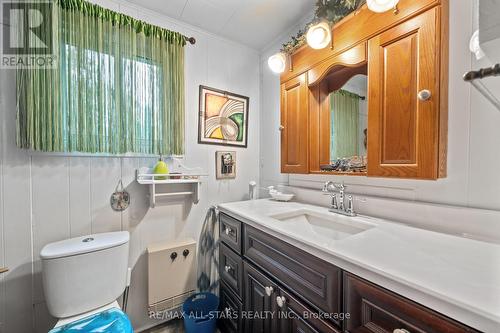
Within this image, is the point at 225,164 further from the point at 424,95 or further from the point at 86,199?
the point at 424,95

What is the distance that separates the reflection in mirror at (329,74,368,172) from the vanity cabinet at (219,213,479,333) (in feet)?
2.33

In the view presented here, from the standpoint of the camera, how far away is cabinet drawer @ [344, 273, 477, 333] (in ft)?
1.59

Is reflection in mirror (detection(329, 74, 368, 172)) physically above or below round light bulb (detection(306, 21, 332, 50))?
below

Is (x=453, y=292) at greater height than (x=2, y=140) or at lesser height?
lesser

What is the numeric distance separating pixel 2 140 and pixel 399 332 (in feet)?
6.26

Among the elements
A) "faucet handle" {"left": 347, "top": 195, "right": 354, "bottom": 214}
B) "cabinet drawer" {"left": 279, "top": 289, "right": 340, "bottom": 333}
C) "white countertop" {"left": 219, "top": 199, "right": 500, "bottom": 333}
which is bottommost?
"cabinet drawer" {"left": 279, "top": 289, "right": 340, "bottom": 333}

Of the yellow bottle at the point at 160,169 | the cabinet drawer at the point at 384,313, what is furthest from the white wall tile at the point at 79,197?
the cabinet drawer at the point at 384,313

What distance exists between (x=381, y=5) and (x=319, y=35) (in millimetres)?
345

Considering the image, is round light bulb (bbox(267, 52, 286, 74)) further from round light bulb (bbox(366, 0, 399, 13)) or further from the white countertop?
the white countertop

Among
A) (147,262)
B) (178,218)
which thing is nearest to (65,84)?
(178,218)

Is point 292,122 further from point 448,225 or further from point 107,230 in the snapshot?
point 107,230

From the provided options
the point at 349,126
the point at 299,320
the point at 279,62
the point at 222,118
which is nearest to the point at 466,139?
the point at 349,126

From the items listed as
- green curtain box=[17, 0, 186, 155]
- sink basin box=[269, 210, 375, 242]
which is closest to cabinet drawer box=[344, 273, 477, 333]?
sink basin box=[269, 210, 375, 242]

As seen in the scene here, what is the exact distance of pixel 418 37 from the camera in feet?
2.75
